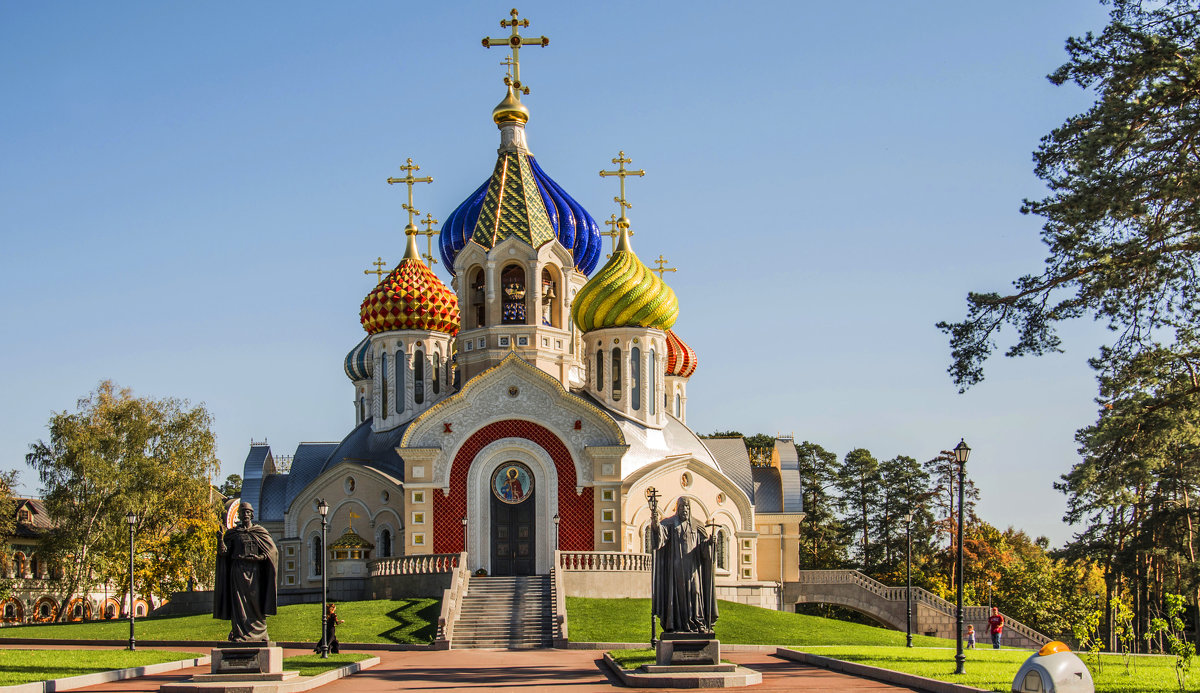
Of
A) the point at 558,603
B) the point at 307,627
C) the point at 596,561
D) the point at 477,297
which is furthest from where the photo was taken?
the point at 477,297

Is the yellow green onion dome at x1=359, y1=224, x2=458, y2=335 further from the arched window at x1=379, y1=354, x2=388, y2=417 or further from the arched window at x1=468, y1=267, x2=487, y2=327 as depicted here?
the arched window at x1=379, y1=354, x2=388, y2=417

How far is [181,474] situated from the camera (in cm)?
4506

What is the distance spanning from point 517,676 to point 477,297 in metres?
23.5

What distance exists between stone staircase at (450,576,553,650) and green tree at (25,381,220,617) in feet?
50.4

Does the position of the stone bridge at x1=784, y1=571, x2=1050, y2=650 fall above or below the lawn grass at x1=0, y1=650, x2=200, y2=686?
below

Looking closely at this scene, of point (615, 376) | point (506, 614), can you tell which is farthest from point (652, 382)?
point (506, 614)

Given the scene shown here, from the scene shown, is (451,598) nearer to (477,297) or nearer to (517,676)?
(517,676)

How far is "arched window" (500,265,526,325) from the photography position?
42.4m

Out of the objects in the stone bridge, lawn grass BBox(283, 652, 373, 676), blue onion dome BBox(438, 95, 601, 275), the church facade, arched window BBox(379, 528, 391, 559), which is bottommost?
the stone bridge

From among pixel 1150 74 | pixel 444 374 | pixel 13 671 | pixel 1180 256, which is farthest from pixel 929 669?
pixel 444 374

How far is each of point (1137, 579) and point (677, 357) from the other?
23.1m

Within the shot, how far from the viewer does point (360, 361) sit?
50781 millimetres

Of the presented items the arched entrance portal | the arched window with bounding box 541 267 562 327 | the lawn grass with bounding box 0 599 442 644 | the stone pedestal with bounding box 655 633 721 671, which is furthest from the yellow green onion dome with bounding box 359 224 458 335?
the stone pedestal with bounding box 655 633 721 671

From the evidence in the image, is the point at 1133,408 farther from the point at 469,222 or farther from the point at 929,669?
the point at 469,222
